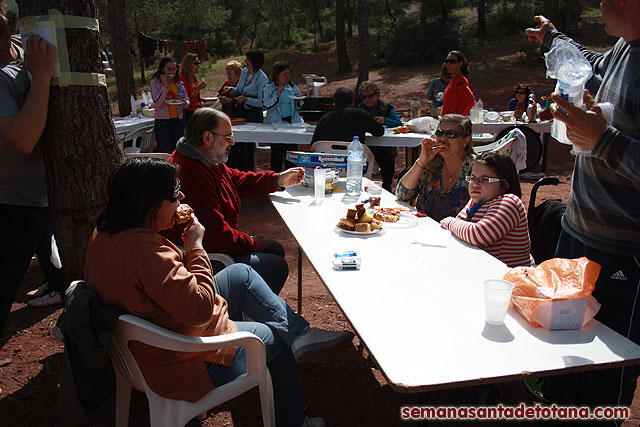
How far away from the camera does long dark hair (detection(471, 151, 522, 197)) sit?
263 centimetres

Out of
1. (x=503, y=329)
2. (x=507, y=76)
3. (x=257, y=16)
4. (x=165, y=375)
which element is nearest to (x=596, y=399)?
(x=503, y=329)

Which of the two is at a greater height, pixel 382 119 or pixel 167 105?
pixel 167 105

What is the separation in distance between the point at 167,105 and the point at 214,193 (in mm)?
4768

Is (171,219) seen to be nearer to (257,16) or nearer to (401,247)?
(401,247)

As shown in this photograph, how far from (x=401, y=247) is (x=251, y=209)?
451 cm

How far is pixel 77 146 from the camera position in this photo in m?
2.79

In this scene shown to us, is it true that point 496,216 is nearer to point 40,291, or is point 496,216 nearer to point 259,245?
point 259,245

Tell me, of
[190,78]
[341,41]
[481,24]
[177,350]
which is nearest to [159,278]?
[177,350]

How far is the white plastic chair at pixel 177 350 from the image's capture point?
1.70m

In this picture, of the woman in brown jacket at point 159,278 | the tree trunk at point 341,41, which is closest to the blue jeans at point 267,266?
the woman in brown jacket at point 159,278

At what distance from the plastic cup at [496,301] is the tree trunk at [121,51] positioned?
1004 centimetres

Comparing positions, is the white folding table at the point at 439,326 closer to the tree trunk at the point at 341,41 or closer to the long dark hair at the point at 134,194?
the long dark hair at the point at 134,194

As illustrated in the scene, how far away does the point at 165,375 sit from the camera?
71.6 inches

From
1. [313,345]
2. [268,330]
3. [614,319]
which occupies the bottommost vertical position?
[313,345]
